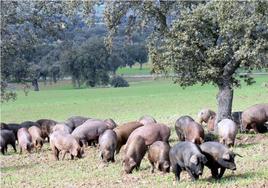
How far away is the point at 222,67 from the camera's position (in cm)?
2102

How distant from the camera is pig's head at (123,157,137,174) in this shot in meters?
14.8

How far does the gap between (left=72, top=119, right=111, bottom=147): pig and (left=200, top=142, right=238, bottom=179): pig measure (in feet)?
25.5

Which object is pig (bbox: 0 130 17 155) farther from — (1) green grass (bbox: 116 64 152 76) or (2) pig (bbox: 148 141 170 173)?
(1) green grass (bbox: 116 64 152 76)

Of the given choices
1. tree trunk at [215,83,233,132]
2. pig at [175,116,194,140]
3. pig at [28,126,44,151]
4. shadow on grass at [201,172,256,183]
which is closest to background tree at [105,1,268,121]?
tree trunk at [215,83,233,132]

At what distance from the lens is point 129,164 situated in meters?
14.9

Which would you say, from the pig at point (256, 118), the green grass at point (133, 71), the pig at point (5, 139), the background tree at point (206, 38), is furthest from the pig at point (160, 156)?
the green grass at point (133, 71)

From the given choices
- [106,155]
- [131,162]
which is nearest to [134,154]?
[131,162]


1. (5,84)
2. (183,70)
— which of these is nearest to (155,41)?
(183,70)

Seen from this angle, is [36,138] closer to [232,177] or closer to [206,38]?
[206,38]

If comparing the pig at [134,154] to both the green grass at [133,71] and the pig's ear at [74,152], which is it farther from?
the green grass at [133,71]

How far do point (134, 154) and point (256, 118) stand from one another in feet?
25.0

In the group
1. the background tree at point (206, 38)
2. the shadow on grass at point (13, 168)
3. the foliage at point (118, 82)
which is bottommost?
the foliage at point (118, 82)

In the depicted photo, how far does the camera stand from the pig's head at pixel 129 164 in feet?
48.7

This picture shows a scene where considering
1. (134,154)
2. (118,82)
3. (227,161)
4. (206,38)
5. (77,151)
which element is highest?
(206,38)
